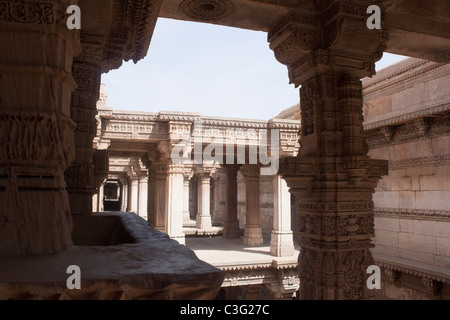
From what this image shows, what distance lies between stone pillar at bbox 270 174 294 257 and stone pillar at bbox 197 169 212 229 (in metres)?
6.03

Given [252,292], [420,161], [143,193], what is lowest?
[252,292]

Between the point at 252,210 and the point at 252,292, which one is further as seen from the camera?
the point at 252,210

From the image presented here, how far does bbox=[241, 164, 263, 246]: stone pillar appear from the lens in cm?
1284

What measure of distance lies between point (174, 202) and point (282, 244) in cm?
353

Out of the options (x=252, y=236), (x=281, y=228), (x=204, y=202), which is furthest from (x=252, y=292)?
(x=204, y=202)

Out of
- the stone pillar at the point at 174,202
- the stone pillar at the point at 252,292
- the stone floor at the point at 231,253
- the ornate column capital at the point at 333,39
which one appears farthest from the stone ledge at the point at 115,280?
the stone pillar at the point at 252,292

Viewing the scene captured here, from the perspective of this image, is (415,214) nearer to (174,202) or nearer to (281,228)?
(281,228)

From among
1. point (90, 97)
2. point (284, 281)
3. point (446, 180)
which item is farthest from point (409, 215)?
point (90, 97)

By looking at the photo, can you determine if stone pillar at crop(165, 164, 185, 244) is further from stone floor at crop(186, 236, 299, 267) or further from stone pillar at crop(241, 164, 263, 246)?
stone pillar at crop(241, 164, 263, 246)

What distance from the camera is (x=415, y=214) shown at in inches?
313

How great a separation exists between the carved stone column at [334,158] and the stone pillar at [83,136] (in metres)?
2.27

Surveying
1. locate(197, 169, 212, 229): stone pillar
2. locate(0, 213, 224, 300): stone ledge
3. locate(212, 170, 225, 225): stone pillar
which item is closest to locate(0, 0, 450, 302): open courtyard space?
locate(0, 213, 224, 300): stone ledge

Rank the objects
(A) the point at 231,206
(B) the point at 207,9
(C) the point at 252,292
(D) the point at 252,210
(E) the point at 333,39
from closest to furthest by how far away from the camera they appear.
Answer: (E) the point at 333,39
(B) the point at 207,9
(C) the point at 252,292
(D) the point at 252,210
(A) the point at 231,206
